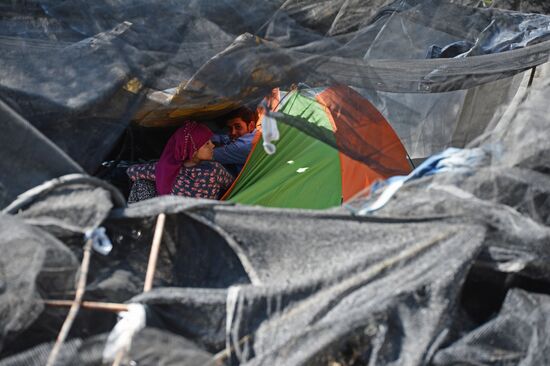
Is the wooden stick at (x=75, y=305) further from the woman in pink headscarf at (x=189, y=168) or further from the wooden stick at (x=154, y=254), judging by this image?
the woman in pink headscarf at (x=189, y=168)

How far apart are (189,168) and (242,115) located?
0.43 metres

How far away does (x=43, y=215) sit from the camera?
194cm

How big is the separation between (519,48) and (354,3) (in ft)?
3.25

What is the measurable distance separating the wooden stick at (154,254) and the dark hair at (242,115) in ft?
5.38

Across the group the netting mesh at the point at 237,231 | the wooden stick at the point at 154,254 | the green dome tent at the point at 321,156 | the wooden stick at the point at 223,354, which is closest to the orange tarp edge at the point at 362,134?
the green dome tent at the point at 321,156

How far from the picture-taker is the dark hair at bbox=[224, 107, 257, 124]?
3.60 m

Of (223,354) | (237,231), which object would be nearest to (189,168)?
(237,231)

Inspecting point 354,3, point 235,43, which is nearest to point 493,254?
point 235,43

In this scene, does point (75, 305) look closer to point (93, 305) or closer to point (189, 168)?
point (93, 305)

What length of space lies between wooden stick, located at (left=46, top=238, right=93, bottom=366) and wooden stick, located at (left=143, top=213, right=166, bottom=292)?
180 mm

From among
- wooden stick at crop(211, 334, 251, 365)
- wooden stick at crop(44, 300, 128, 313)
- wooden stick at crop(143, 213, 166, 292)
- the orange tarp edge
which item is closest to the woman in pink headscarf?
the orange tarp edge

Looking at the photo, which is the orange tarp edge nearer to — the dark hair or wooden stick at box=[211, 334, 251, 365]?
the dark hair

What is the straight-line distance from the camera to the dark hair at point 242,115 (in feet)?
11.8

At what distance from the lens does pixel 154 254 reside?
195cm
